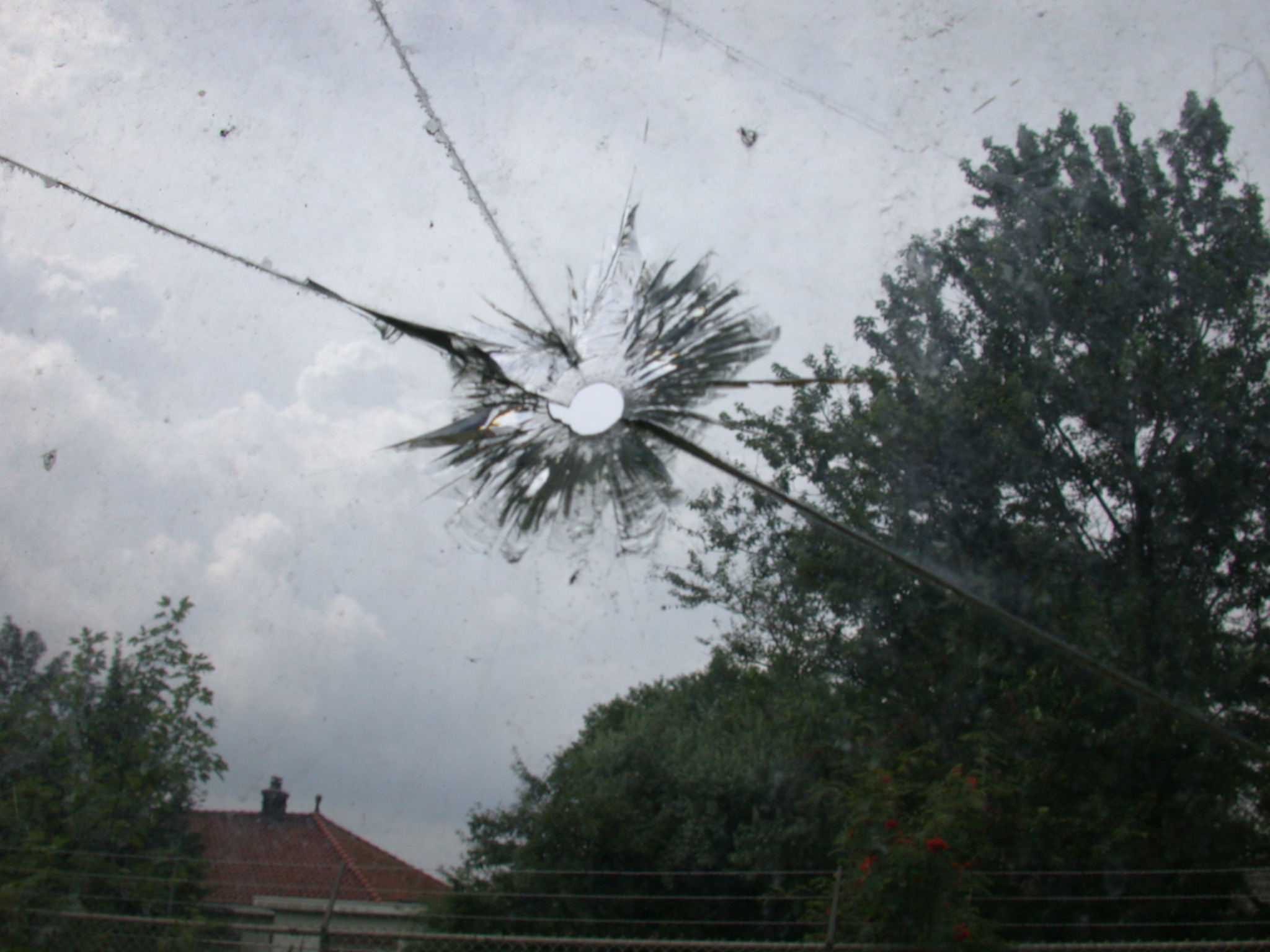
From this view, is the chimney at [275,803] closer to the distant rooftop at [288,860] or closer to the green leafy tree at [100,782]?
the distant rooftop at [288,860]

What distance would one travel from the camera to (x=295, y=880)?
5508 millimetres

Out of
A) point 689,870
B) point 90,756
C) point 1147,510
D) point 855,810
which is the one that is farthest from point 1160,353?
point 90,756

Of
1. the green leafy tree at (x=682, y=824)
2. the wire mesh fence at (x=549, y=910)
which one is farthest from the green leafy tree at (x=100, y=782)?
the green leafy tree at (x=682, y=824)

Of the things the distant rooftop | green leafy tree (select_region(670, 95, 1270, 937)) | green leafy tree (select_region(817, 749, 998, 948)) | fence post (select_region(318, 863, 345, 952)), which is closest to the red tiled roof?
the distant rooftop

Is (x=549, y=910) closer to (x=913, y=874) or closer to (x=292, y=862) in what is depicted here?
(x=292, y=862)

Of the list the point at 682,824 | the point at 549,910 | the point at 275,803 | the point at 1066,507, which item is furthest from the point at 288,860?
the point at 1066,507

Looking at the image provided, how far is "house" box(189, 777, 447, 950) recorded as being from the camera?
142 inches

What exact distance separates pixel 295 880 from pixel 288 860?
30.1 inches

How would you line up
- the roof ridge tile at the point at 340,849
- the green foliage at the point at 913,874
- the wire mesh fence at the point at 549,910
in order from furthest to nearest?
the roof ridge tile at the point at 340,849 → the wire mesh fence at the point at 549,910 → the green foliage at the point at 913,874

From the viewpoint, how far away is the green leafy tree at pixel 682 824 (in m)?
5.46

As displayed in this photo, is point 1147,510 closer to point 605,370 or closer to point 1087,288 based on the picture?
point 1087,288

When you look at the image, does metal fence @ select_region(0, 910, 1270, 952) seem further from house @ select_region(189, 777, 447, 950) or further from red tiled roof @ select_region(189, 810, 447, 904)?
red tiled roof @ select_region(189, 810, 447, 904)

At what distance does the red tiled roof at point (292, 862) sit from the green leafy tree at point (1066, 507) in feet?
8.49

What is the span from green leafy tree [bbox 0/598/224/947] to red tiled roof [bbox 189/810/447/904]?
25 cm
